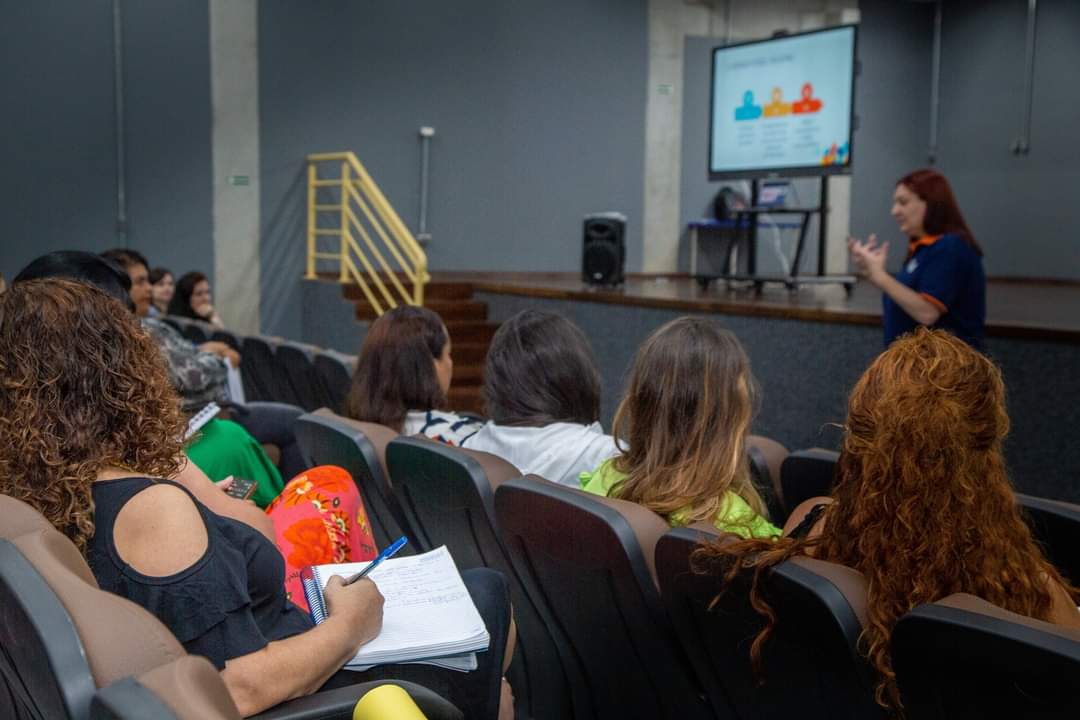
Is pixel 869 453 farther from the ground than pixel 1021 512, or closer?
farther from the ground

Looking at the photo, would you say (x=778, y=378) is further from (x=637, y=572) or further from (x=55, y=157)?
(x=55, y=157)

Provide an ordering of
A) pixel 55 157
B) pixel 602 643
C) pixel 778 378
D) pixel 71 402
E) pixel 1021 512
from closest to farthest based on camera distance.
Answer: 1. pixel 71 402
2. pixel 1021 512
3. pixel 602 643
4. pixel 778 378
5. pixel 55 157

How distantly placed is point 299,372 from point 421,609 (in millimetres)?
3062

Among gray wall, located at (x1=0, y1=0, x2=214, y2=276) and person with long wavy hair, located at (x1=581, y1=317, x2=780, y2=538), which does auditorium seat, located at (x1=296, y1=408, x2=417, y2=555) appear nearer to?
person with long wavy hair, located at (x1=581, y1=317, x2=780, y2=538)

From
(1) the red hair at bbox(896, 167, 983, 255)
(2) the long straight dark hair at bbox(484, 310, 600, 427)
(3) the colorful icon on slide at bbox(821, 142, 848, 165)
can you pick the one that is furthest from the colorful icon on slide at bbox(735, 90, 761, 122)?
(2) the long straight dark hair at bbox(484, 310, 600, 427)

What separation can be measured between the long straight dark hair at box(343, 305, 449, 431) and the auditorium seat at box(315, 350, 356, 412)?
4.10 feet

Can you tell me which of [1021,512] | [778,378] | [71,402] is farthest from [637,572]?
[778,378]

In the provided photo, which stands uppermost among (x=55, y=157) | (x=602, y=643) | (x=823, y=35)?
(x=823, y=35)

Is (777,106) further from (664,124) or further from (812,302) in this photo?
(664,124)

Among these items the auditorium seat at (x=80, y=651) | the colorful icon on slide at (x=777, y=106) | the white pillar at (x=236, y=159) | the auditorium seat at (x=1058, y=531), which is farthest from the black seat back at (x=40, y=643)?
the white pillar at (x=236, y=159)

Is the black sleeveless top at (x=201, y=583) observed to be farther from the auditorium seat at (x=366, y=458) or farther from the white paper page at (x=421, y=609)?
the auditorium seat at (x=366, y=458)

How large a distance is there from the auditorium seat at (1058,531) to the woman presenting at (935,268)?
85.8 inches

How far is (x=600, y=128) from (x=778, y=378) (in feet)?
17.5

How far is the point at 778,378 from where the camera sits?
5289 millimetres
